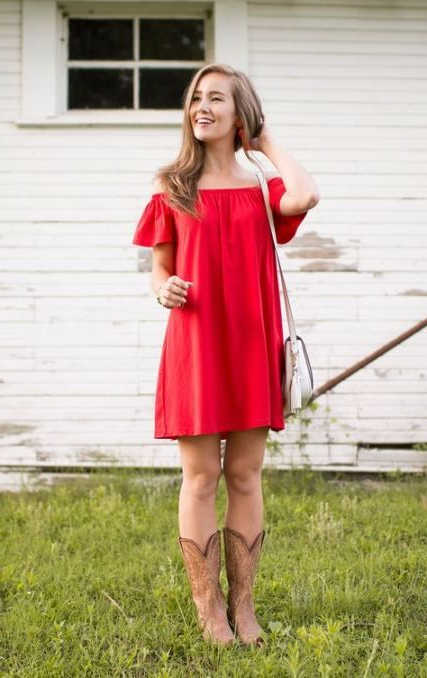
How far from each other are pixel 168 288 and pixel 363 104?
3.46 m

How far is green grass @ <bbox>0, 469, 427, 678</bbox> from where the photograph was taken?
2857mm

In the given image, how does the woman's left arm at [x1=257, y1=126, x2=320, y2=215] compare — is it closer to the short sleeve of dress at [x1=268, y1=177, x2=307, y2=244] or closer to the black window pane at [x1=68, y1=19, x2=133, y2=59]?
the short sleeve of dress at [x1=268, y1=177, x2=307, y2=244]

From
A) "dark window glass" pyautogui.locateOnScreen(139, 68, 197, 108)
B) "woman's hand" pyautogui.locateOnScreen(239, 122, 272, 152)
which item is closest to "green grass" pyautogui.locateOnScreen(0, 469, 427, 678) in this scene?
"woman's hand" pyautogui.locateOnScreen(239, 122, 272, 152)

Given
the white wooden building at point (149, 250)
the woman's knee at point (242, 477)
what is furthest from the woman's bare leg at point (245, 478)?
the white wooden building at point (149, 250)

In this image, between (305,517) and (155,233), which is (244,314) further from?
(305,517)

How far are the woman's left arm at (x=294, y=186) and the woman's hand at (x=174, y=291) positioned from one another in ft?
1.48

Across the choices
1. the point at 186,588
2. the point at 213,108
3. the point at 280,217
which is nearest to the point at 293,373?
the point at 280,217

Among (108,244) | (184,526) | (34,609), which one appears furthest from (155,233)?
(108,244)

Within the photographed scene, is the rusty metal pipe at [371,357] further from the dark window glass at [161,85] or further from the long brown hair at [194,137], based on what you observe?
the long brown hair at [194,137]

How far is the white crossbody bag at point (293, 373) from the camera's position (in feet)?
9.45

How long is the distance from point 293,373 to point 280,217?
0.56 m

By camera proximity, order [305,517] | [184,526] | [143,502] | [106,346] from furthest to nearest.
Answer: [106,346]
[143,502]
[305,517]
[184,526]

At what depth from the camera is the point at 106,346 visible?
18.6 feet

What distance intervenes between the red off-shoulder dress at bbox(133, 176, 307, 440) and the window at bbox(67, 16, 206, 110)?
3092 mm
